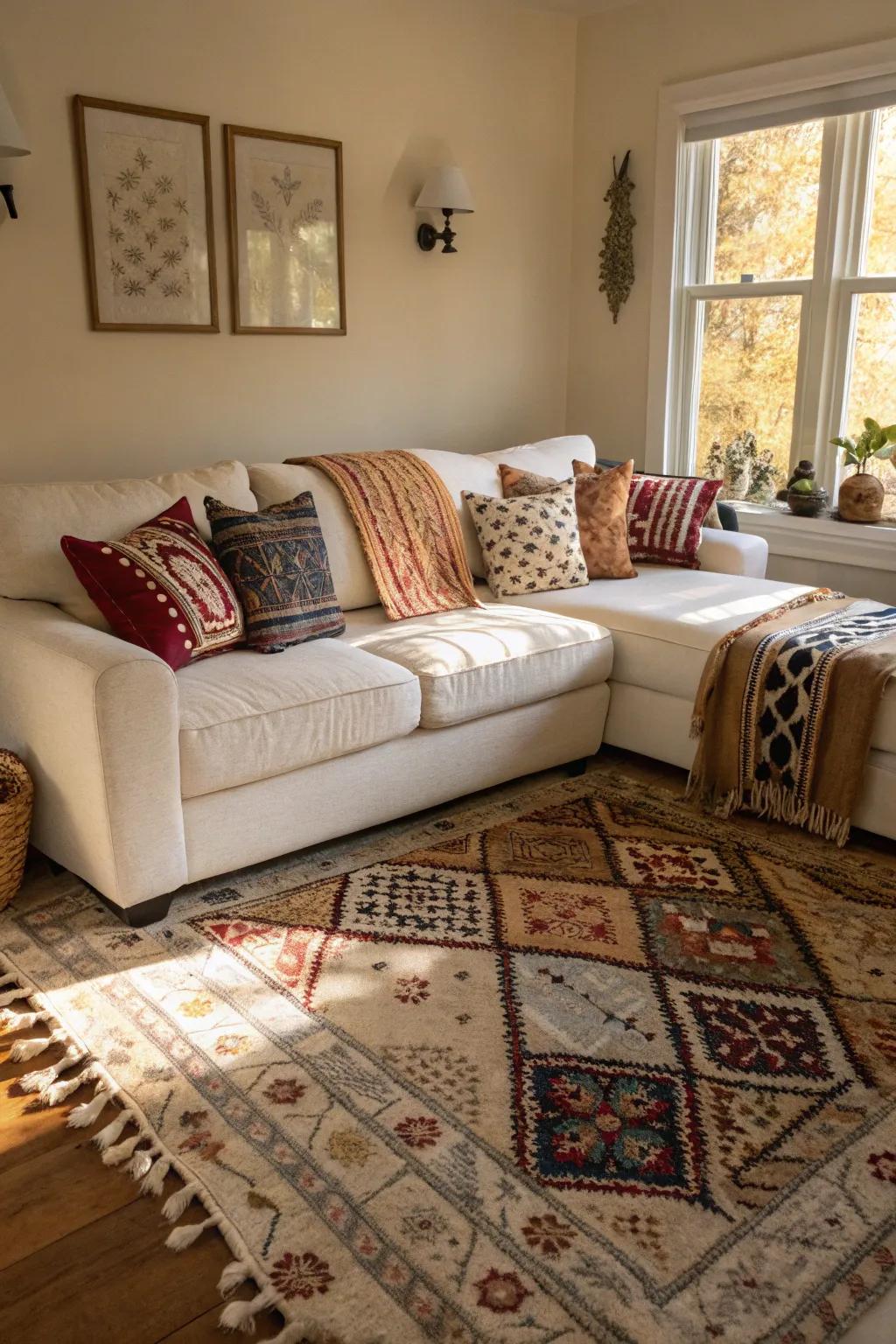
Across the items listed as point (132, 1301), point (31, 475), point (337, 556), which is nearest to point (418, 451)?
point (337, 556)

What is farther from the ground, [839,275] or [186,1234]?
[839,275]

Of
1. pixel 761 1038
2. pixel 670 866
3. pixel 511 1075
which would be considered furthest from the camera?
pixel 670 866

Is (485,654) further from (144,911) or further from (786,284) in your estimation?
(786,284)

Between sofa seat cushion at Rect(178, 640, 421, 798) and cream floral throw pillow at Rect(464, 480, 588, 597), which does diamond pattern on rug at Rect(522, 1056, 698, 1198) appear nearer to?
sofa seat cushion at Rect(178, 640, 421, 798)

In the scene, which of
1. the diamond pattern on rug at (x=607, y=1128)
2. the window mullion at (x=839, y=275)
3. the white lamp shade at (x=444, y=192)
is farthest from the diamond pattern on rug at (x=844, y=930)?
the white lamp shade at (x=444, y=192)

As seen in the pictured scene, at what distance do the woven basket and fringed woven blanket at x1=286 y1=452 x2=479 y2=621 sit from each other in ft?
3.98

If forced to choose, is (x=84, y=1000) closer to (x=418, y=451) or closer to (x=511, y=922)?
(x=511, y=922)

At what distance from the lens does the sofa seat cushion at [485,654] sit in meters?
2.92

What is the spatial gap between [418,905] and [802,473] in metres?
2.52


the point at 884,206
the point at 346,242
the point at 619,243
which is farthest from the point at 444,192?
the point at 884,206

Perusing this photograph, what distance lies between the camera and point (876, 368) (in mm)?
4066

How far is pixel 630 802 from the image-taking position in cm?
322

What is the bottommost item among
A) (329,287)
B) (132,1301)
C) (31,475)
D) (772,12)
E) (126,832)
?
(132,1301)

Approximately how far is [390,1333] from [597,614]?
2.31 m
